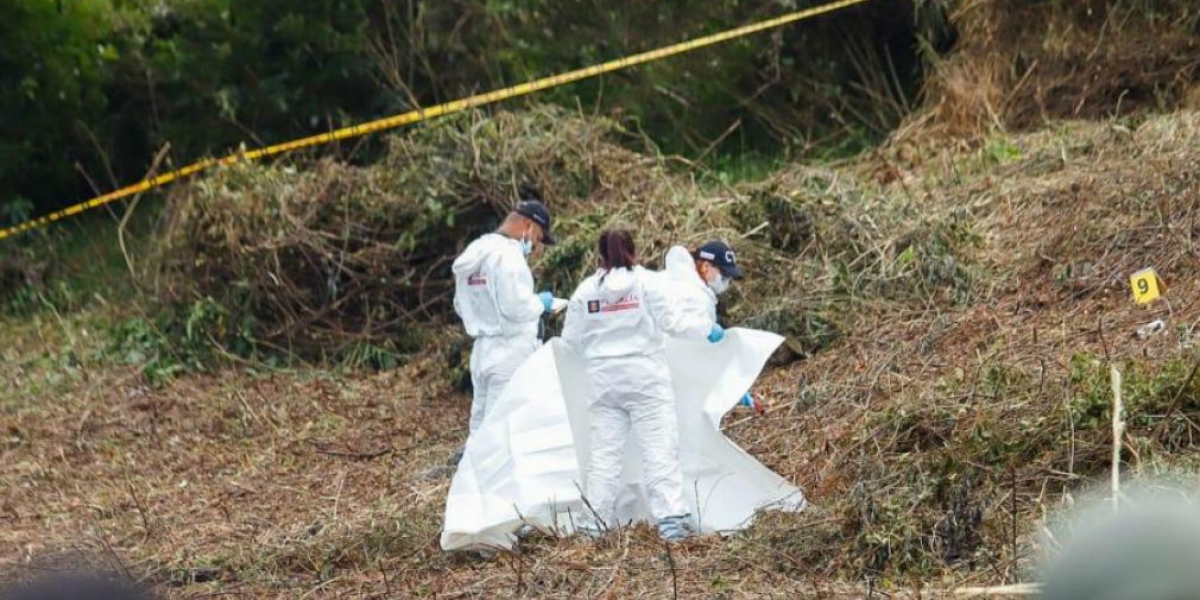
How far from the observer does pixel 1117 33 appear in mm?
14523

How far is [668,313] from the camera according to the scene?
8.44m

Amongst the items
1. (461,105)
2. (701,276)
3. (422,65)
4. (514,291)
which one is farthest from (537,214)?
(422,65)

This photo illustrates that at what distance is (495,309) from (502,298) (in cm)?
19

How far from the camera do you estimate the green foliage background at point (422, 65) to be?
1672 centimetres

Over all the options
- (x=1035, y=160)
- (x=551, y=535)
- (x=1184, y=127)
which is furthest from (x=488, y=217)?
(x=551, y=535)

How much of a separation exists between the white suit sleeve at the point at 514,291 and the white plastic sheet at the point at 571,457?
34.5 inches

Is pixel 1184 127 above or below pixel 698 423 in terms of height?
above

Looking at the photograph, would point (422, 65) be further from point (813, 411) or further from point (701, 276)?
point (701, 276)

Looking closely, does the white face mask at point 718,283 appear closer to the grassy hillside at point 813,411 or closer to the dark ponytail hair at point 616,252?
the dark ponytail hair at point 616,252

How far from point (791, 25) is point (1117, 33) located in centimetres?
313

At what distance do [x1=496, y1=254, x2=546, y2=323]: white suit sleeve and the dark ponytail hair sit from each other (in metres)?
1.02

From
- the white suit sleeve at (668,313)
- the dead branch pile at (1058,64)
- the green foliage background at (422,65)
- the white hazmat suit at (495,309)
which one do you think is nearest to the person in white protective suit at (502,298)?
the white hazmat suit at (495,309)

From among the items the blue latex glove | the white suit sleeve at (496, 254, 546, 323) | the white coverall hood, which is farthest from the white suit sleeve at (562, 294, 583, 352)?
the white suit sleeve at (496, 254, 546, 323)

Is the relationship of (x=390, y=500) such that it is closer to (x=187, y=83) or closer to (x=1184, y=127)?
(x=1184, y=127)
